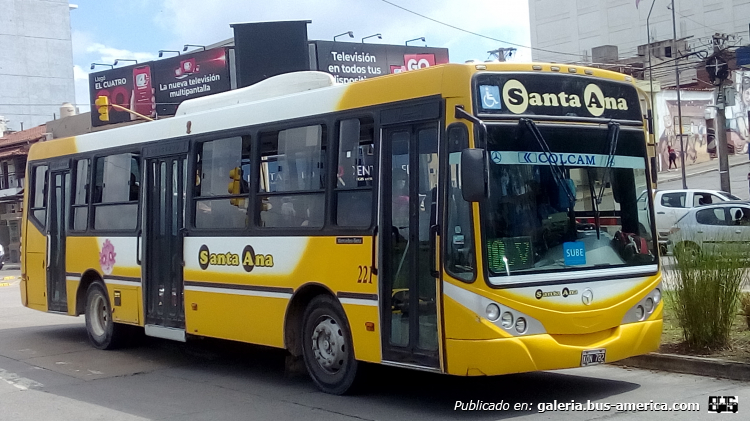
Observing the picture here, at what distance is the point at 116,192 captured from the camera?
42.0 feet

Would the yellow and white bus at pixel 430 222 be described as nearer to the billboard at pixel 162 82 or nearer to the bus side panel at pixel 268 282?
the bus side panel at pixel 268 282

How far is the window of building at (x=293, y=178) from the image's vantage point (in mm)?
9180

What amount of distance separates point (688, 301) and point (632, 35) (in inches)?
2681

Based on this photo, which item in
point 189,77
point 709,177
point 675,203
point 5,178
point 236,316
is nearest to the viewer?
point 236,316

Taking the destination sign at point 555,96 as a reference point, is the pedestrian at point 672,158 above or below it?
above

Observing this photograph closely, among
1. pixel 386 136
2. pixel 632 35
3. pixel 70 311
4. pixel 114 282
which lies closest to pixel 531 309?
pixel 386 136

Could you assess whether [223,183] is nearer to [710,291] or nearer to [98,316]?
[98,316]

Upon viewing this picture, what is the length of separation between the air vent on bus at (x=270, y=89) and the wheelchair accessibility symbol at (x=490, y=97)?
102 inches

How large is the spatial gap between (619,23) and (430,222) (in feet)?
234

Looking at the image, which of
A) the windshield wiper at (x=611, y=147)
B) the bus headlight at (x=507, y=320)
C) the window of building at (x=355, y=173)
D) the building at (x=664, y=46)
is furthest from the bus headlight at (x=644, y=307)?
the building at (x=664, y=46)

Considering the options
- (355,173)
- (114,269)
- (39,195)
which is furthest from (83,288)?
(355,173)

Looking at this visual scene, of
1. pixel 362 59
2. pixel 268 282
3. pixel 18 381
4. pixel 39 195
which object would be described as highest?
pixel 362 59

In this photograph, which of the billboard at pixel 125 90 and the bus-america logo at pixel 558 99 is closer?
the bus-america logo at pixel 558 99

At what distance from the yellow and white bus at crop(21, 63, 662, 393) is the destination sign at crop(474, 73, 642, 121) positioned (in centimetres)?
1
